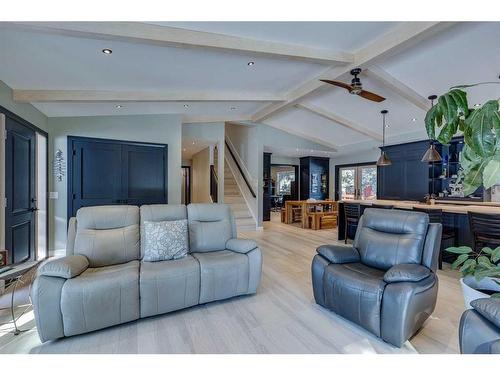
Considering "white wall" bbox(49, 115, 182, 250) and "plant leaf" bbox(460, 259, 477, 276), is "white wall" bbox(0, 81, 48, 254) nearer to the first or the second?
"white wall" bbox(49, 115, 182, 250)

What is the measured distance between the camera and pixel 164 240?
278 cm

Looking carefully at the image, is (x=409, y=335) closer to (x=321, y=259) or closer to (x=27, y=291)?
(x=321, y=259)

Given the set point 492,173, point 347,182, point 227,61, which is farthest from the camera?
point 347,182

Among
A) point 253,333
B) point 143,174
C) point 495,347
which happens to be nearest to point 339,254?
point 253,333

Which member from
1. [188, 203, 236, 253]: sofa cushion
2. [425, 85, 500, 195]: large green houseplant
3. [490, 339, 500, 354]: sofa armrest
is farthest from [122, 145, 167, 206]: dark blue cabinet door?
[490, 339, 500, 354]: sofa armrest

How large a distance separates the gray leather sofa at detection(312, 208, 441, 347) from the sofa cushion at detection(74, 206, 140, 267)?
2.00 m

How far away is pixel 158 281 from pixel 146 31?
245cm

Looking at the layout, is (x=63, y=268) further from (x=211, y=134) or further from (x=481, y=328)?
(x=211, y=134)

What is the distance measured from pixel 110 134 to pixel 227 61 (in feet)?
9.76

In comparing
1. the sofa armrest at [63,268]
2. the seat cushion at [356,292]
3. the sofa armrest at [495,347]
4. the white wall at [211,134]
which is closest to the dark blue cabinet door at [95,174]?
the white wall at [211,134]
